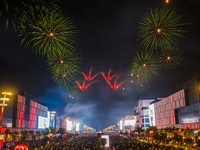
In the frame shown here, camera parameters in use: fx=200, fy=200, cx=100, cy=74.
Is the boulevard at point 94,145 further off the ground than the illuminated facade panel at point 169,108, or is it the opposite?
the illuminated facade panel at point 169,108

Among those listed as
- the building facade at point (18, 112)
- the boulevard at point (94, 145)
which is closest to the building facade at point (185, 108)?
the boulevard at point (94, 145)

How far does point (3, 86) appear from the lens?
66.5 m

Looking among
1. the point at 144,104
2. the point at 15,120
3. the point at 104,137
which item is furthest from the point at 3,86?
the point at 144,104

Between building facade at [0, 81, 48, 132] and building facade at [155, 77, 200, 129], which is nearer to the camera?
building facade at [155, 77, 200, 129]

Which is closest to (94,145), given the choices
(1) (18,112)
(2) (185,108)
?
(2) (185,108)

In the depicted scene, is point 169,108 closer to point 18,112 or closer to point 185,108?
point 185,108

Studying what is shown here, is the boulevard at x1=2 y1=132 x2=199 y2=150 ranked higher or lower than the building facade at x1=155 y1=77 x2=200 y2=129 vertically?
lower

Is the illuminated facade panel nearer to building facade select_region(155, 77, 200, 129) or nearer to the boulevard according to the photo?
building facade select_region(155, 77, 200, 129)

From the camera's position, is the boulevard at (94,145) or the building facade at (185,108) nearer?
the boulevard at (94,145)

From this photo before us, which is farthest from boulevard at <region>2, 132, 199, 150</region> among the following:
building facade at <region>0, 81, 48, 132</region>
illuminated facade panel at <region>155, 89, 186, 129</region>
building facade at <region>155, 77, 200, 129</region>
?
illuminated facade panel at <region>155, 89, 186, 129</region>

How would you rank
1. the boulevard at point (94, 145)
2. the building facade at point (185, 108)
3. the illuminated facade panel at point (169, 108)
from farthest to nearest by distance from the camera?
A: 1. the illuminated facade panel at point (169, 108)
2. the building facade at point (185, 108)
3. the boulevard at point (94, 145)

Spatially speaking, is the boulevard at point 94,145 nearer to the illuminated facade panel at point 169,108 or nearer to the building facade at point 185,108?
the building facade at point 185,108

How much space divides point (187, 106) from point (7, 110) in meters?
62.7

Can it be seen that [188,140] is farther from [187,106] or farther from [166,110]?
[166,110]
